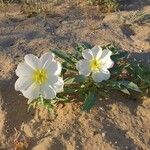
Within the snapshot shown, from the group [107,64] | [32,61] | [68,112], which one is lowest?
[68,112]

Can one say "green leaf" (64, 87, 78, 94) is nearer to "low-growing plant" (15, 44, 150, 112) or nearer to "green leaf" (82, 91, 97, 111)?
"low-growing plant" (15, 44, 150, 112)

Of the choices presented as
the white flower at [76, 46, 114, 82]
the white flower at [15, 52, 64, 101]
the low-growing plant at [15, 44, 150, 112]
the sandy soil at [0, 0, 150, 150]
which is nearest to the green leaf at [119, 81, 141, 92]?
the low-growing plant at [15, 44, 150, 112]

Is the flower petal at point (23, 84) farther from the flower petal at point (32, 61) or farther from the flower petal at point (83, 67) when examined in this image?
the flower petal at point (83, 67)

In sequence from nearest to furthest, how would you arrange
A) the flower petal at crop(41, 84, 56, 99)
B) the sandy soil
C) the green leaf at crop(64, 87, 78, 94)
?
1. the flower petal at crop(41, 84, 56, 99)
2. the sandy soil
3. the green leaf at crop(64, 87, 78, 94)

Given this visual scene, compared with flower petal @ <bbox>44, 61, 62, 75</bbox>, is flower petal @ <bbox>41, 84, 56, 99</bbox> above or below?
below

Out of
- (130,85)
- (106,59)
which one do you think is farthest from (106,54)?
(130,85)

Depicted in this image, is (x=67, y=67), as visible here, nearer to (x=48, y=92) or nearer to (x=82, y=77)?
(x=82, y=77)

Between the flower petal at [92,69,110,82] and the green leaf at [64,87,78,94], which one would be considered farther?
the green leaf at [64,87,78,94]
